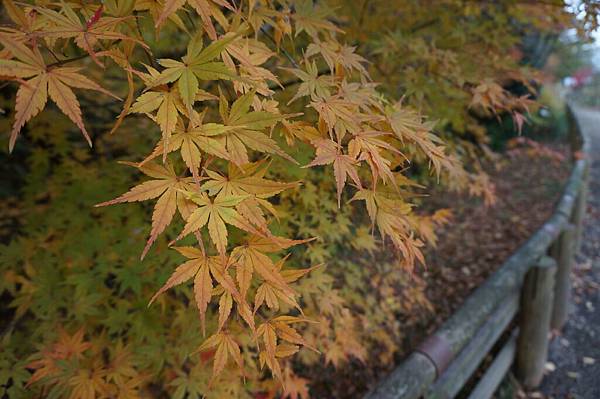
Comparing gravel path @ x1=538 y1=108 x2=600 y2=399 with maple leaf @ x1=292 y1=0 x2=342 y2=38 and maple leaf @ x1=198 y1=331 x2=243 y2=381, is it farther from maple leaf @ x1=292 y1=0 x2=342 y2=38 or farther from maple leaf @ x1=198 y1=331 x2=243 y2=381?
maple leaf @ x1=292 y1=0 x2=342 y2=38

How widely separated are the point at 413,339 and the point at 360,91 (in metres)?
2.54

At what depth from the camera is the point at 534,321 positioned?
10.4ft

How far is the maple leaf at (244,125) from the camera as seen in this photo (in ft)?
3.49

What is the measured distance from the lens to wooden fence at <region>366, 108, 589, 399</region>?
2166 mm

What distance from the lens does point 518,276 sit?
10.0 feet

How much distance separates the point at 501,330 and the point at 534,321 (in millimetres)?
280

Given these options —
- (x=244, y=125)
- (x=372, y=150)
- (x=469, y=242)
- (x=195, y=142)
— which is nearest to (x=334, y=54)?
(x=372, y=150)

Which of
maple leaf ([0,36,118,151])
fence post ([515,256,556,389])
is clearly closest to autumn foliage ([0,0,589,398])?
maple leaf ([0,36,118,151])

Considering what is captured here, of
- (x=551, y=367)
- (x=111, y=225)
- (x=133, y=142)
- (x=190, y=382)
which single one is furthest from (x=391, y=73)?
(x=551, y=367)

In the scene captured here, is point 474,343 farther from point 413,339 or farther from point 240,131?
point 240,131

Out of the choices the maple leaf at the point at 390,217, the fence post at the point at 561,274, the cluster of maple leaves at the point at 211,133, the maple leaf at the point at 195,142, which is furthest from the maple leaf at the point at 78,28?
the fence post at the point at 561,274

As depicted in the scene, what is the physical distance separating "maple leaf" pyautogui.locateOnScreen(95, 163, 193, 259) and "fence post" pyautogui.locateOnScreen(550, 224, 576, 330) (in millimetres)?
3755

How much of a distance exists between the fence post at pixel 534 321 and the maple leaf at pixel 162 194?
2.87m

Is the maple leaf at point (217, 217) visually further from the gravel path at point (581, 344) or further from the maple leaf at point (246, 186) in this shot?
the gravel path at point (581, 344)
